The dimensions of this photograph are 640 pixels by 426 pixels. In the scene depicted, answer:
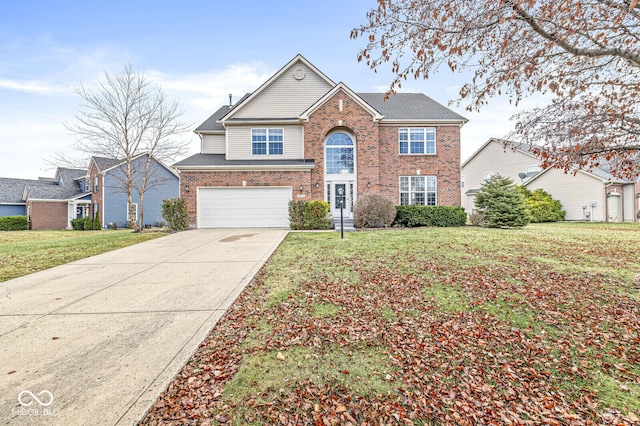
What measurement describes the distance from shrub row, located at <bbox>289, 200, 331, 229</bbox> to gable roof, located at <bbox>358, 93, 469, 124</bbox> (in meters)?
7.28

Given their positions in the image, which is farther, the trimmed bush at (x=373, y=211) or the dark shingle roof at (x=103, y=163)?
the dark shingle roof at (x=103, y=163)

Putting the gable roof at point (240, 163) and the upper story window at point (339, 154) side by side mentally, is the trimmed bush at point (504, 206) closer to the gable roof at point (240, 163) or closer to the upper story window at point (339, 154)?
the upper story window at point (339, 154)

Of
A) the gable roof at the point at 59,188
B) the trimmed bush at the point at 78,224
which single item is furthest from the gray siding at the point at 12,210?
the trimmed bush at the point at 78,224

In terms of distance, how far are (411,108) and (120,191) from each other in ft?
87.4

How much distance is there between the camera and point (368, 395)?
2.46 metres

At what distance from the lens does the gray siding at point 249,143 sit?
56.6 feet

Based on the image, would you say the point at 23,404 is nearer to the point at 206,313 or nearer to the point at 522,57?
the point at 206,313

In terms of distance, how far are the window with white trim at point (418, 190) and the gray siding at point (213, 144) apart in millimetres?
11742

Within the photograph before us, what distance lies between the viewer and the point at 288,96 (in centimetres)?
1788

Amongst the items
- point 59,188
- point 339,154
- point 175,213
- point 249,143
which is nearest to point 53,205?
point 59,188

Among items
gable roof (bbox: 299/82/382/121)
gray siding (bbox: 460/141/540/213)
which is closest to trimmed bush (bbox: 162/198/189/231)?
gable roof (bbox: 299/82/382/121)

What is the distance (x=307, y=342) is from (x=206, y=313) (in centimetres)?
167

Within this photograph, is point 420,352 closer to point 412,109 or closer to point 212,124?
point 412,109

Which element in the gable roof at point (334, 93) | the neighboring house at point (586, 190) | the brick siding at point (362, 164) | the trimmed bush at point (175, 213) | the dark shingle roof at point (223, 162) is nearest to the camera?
the trimmed bush at point (175, 213)
